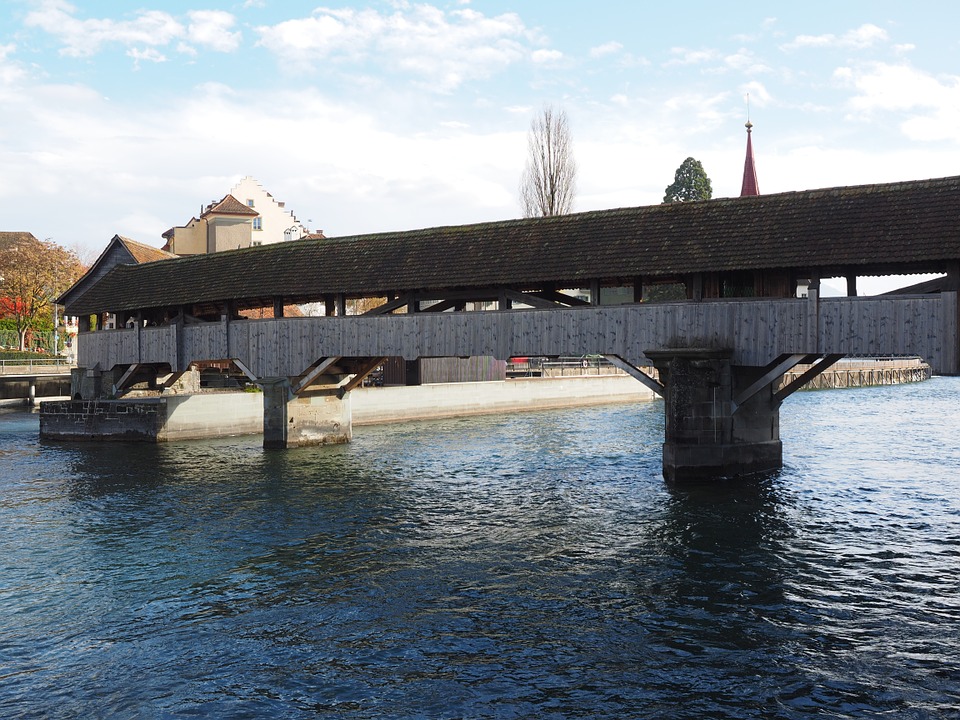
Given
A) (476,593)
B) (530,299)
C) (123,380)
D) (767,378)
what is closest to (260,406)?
(123,380)

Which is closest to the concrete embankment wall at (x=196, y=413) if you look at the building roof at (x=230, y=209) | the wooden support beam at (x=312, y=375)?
the wooden support beam at (x=312, y=375)

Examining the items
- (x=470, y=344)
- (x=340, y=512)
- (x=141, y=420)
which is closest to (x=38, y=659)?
(x=340, y=512)

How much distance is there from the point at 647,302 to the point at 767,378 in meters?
2.95

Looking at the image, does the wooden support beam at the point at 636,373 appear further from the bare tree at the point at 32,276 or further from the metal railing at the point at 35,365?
the bare tree at the point at 32,276

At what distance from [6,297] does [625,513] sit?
181ft

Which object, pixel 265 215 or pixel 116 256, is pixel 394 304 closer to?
pixel 116 256

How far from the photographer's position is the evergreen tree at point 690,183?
5312cm

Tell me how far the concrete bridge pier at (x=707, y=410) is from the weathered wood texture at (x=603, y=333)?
550 millimetres

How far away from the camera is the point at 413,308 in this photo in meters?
22.0

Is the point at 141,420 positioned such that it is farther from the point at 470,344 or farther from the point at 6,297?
the point at 6,297

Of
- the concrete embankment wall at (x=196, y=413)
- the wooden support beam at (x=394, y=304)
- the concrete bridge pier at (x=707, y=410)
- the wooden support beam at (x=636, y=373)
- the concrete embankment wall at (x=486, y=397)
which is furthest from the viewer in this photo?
the concrete embankment wall at (x=486, y=397)

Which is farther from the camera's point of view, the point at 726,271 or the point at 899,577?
the point at 726,271

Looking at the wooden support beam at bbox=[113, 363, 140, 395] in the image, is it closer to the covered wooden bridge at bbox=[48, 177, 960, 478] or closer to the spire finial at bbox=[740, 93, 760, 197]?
the covered wooden bridge at bbox=[48, 177, 960, 478]

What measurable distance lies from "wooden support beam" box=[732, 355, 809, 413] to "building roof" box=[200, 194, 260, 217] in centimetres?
4700
